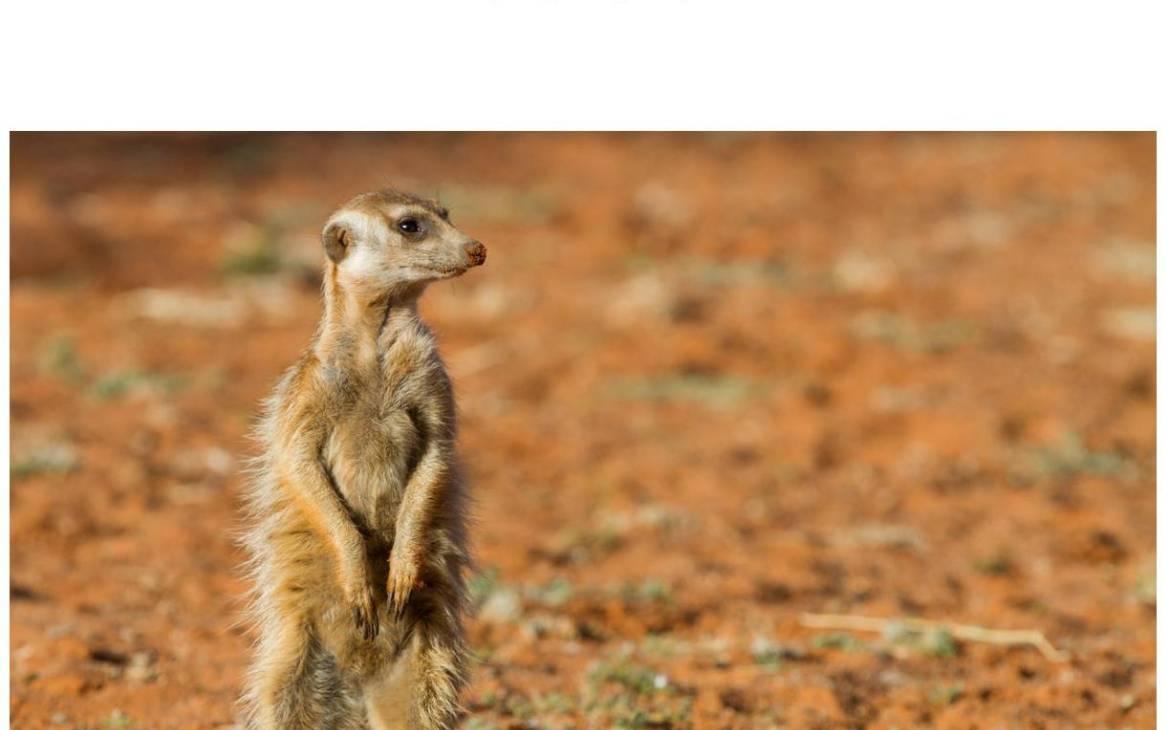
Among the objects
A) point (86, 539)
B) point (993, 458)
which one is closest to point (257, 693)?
point (86, 539)

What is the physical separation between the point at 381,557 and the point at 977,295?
31.3 feet

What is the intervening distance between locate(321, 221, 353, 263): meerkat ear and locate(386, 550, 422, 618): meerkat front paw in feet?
2.66

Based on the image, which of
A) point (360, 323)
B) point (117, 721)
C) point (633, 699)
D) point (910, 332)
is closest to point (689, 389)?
point (910, 332)

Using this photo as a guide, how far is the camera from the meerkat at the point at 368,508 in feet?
14.1

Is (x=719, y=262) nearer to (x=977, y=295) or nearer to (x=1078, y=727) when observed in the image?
(x=977, y=295)

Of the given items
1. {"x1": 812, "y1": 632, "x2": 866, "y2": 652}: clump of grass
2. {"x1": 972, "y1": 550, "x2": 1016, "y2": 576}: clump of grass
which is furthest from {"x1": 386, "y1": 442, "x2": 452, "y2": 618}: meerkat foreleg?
{"x1": 972, "y1": 550, "x2": 1016, "y2": 576}: clump of grass

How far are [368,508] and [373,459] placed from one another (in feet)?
0.44

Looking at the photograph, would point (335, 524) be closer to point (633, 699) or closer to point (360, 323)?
point (360, 323)

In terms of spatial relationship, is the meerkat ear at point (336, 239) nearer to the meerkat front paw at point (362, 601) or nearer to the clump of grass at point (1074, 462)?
the meerkat front paw at point (362, 601)

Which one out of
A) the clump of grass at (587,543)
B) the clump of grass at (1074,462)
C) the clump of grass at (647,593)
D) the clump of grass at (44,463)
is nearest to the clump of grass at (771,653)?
the clump of grass at (647,593)

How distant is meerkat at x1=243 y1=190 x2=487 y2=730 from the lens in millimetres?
4289

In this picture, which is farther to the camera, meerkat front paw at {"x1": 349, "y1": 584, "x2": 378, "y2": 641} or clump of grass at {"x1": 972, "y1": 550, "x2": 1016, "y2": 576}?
clump of grass at {"x1": 972, "y1": 550, "x2": 1016, "y2": 576}

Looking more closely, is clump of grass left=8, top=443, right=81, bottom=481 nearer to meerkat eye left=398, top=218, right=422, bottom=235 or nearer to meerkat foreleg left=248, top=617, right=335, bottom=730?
meerkat foreleg left=248, top=617, right=335, bottom=730
